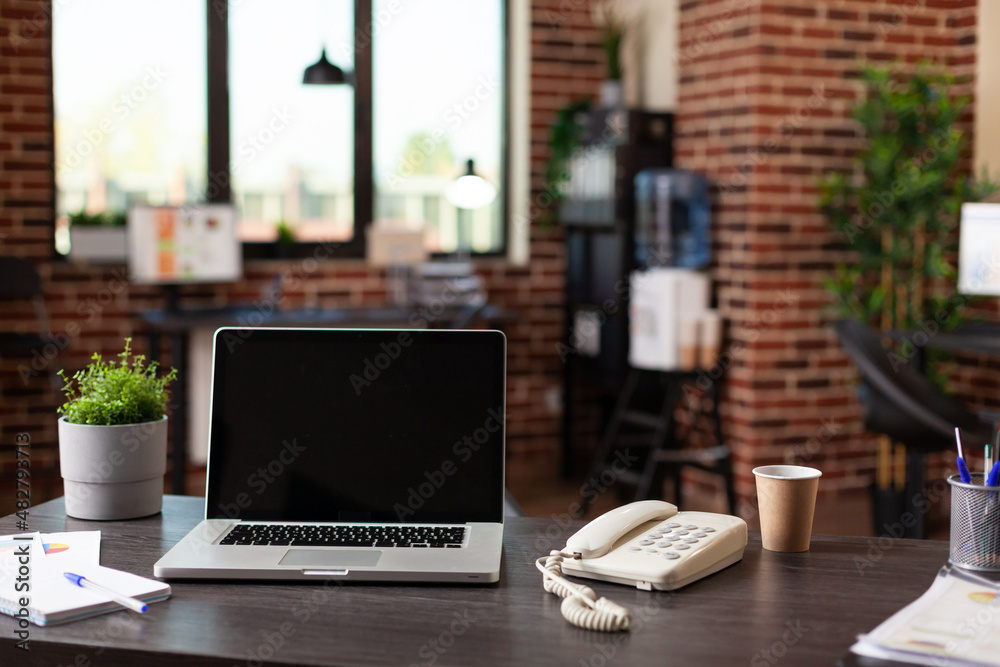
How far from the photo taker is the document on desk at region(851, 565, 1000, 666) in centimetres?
105

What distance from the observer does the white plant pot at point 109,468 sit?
156 cm

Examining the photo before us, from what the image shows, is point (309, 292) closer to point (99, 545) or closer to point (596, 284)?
point (596, 284)

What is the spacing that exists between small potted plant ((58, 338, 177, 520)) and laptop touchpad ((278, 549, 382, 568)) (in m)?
0.36

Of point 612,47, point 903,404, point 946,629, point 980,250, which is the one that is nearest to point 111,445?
point 946,629

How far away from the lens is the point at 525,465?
5371mm

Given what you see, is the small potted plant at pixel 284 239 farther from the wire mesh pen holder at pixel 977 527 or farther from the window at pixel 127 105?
the wire mesh pen holder at pixel 977 527

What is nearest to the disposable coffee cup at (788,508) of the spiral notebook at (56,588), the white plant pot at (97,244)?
the spiral notebook at (56,588)

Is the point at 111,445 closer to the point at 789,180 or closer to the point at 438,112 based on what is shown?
the point at 789,180

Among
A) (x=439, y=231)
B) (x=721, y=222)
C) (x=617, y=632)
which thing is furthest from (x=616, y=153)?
(x=617, y=632)

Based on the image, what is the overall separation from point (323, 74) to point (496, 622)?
370 centimetres

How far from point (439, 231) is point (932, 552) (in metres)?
4.15

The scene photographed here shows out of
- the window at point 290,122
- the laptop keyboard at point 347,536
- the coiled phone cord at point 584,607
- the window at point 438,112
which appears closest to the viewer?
the coiled phone cord at point 584,607

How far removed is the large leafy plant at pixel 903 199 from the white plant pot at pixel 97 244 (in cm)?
305

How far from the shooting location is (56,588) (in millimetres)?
1254
